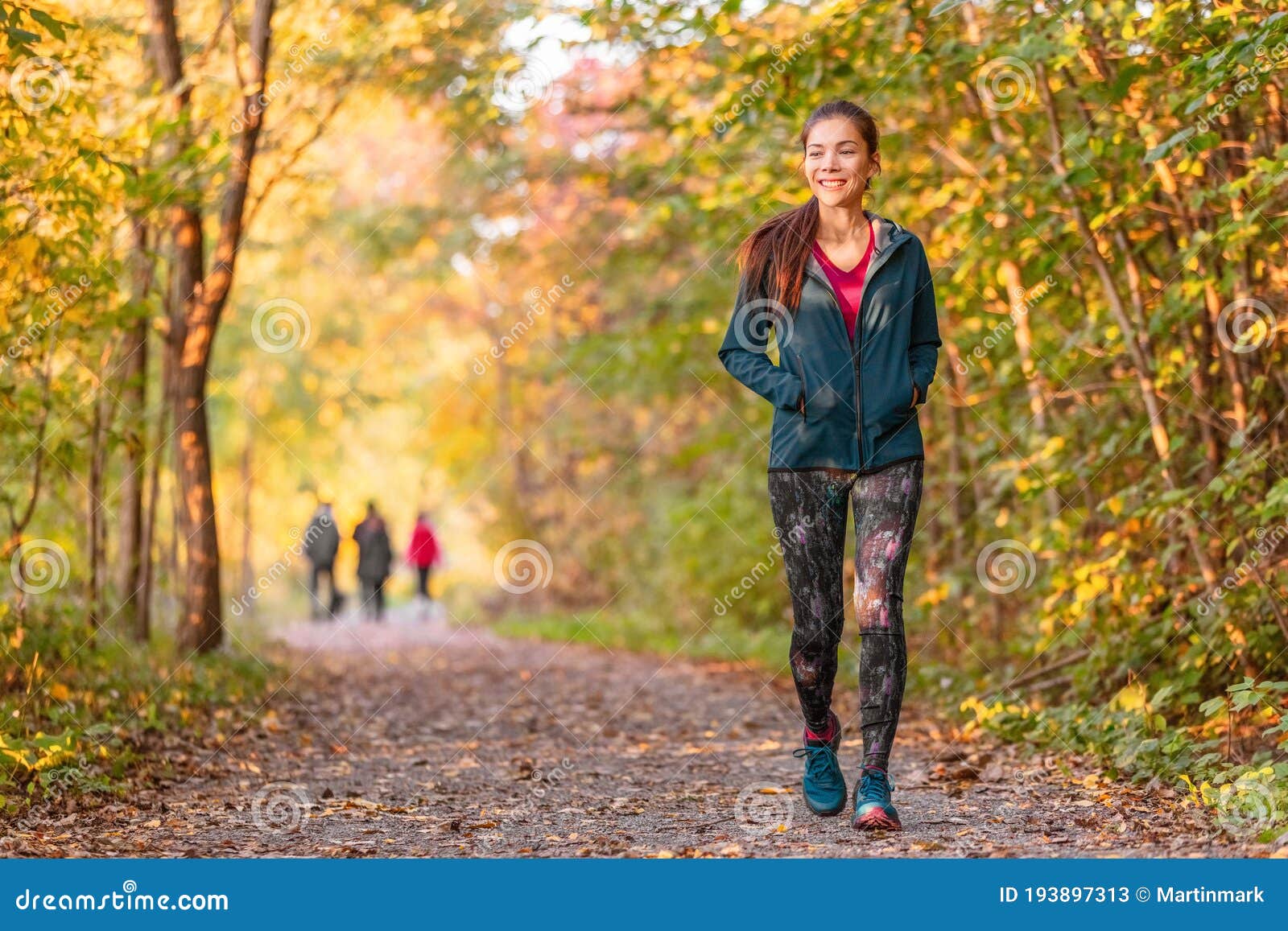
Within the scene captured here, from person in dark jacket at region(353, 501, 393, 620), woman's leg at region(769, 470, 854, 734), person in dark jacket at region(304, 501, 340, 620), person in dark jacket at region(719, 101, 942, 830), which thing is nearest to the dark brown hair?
person in dark jacket at region(719, 101, 942, 830)

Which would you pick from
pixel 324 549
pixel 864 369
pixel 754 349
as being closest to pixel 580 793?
pixel 754 349

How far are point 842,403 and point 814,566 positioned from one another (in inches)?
21.5

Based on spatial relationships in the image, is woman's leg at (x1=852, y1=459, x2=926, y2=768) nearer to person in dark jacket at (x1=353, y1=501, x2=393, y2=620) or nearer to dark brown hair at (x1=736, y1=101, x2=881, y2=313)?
dark brown hair at (x1=736, y1=101, x2=881, y2=313)

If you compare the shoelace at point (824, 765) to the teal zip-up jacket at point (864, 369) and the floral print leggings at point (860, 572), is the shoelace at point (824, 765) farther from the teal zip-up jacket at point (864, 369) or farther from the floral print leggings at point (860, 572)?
the teal zip-up jacket at point (864, 369)

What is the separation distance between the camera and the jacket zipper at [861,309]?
13.9 ft

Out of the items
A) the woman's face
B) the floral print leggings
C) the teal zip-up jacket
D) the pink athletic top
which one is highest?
the woman's face

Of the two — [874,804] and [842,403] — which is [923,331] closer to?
[842,403]

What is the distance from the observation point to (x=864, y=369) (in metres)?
4.26

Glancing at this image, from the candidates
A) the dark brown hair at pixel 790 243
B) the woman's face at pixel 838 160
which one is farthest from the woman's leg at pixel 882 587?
the woman's face at pixel 838 160

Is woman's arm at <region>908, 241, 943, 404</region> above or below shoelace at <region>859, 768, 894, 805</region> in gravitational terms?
above

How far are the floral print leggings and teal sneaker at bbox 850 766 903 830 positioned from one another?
40 millimetres

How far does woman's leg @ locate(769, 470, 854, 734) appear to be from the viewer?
4.34m
